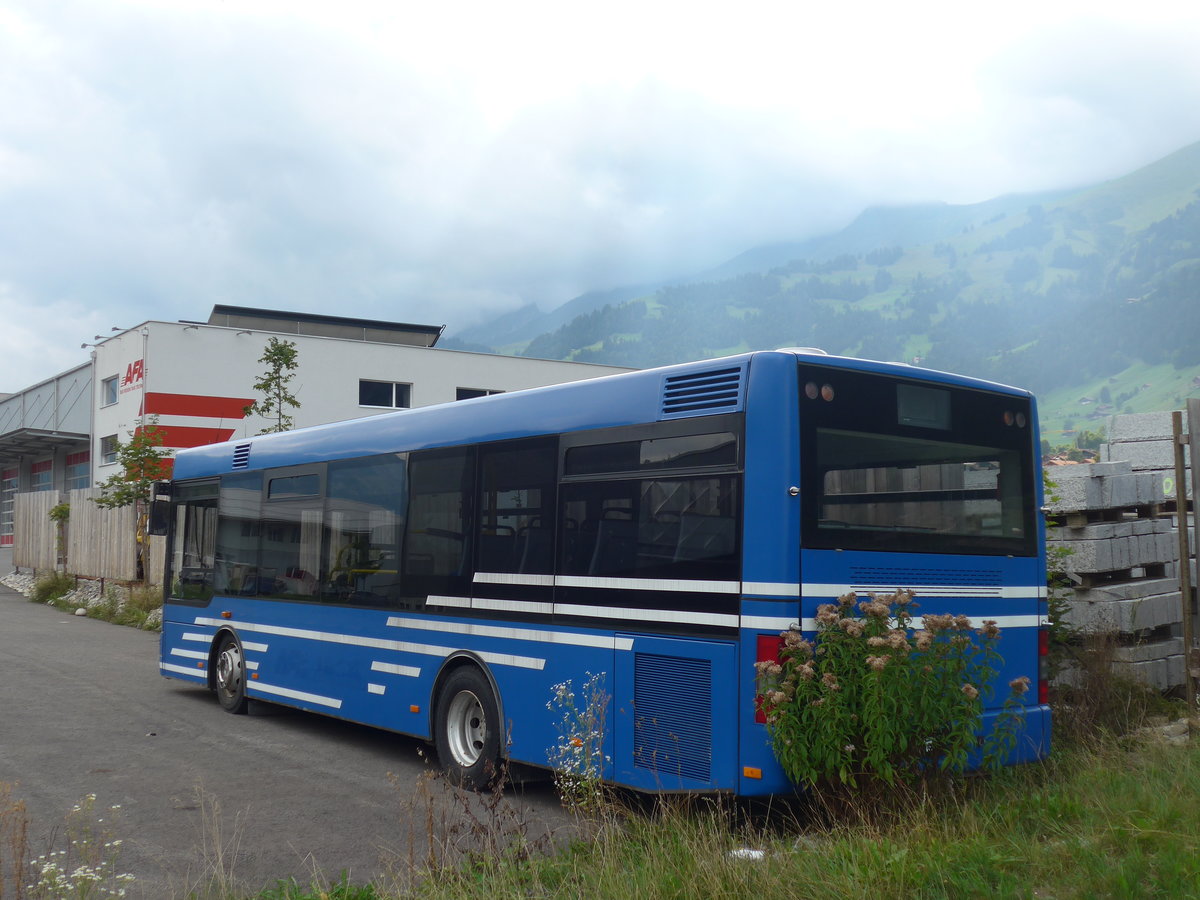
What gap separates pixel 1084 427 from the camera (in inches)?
3767

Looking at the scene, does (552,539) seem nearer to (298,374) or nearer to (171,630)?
(171,630)

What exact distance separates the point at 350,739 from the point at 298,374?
2907 centimetres

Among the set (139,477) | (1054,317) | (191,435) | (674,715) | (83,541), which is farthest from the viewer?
(1054,317)

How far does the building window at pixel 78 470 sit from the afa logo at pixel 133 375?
9.66 m

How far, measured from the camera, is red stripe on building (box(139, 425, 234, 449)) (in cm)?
3584

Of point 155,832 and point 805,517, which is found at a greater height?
point 805,517

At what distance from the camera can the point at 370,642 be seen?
9.61 m

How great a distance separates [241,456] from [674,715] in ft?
23.8

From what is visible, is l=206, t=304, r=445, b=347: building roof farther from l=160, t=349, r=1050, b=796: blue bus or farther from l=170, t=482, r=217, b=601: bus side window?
l=160, t=349, r=1050, b=796: blue bus

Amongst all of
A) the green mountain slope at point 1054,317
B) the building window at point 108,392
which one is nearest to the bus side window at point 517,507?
the building window at point 108,392

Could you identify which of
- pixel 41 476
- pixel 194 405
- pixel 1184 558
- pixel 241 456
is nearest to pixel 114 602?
pixel 194 405

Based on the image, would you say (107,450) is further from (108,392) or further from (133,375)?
(133,375)

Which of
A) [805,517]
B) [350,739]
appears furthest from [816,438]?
Result: [350,739]

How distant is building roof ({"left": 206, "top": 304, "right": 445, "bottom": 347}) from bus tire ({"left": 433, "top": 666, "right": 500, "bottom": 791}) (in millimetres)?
34217
